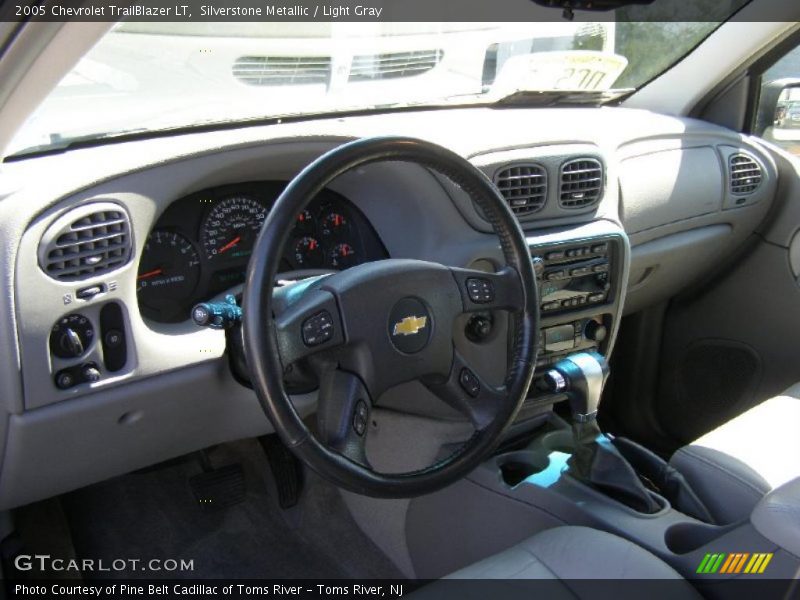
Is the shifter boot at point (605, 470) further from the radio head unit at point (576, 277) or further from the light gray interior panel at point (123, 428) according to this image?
the light gray interior panel at point (123, 428)

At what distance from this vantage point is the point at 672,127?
2.99 metres

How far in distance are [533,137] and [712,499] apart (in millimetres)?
1093

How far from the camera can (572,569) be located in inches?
59.8

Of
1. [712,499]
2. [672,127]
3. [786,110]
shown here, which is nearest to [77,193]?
[712,499]

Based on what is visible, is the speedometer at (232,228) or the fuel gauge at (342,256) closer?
the speedometer at (232,228)

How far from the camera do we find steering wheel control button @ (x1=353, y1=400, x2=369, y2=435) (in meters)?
1.52

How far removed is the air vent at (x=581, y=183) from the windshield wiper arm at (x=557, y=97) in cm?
47

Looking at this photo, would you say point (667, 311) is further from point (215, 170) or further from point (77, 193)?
point (77, 193)

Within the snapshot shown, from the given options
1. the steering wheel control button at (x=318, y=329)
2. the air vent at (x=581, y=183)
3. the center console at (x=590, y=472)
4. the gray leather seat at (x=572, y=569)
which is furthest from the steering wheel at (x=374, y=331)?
the air vent at (x=581, y=183)

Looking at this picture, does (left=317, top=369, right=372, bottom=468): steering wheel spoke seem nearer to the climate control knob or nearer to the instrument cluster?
the instrument cluster

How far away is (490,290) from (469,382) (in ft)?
0.65

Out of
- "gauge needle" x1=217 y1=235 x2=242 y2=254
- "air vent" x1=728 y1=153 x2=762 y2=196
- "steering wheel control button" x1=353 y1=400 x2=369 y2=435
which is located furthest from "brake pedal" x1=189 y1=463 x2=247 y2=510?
"air vent" x1=728 y1=153 x2=762 y2=196

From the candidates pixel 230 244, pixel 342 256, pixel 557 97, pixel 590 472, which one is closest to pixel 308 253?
pixel 342 256

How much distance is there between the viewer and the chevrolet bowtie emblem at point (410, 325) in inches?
62.3
